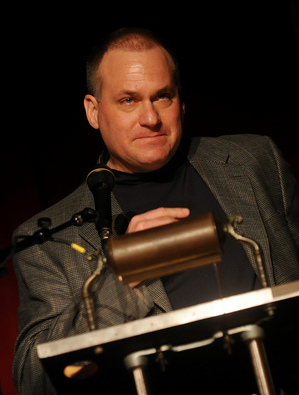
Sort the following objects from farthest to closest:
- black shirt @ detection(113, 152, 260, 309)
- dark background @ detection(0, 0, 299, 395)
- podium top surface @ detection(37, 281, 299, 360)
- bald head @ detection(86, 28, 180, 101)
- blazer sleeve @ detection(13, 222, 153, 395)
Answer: dark background @ detection(0, 0, 299, 395) → bald head @ detection(86, 28, 180, 101) → black shirt @ detection(113, 152, 260, 309) → blazer sleeve @ detection(13, 222, 153, 395) → podium top surface @ detection(37, 281, 299, 360)

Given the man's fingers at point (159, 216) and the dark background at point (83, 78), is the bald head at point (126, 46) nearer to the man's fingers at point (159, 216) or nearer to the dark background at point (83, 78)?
the dark background at point (83, 78)

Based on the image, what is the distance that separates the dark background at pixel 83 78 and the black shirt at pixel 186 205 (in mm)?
722

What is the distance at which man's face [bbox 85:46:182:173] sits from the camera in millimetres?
1813

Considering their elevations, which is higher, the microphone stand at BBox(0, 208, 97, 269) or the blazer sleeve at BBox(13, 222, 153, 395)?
the microphone stand at BBox(0, 208, 97, 269)

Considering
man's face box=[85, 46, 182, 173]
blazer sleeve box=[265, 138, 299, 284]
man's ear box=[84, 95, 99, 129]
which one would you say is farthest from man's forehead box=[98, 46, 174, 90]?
blazer sleeve box=[265, 138, 299, 284]

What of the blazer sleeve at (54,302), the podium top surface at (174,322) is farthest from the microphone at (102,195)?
the podium top surface at (174,322)

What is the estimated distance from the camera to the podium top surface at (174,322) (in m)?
0.81

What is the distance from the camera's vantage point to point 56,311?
159 cm

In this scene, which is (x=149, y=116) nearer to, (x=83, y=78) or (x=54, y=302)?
(x=54, y=302)

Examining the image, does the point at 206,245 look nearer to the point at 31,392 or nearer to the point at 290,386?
the point at 290,386

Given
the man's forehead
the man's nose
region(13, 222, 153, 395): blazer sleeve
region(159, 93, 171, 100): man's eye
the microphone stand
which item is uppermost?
the man's forehead

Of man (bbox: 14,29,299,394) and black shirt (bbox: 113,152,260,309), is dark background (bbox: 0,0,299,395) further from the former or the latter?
black shirt (bbox: 113,152,260,309)

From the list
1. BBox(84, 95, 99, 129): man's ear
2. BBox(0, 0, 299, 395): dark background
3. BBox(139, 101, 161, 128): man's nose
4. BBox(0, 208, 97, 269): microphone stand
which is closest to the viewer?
BBox(0, 208, 97, 269): microphone stand

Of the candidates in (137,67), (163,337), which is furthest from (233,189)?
(163,337)
